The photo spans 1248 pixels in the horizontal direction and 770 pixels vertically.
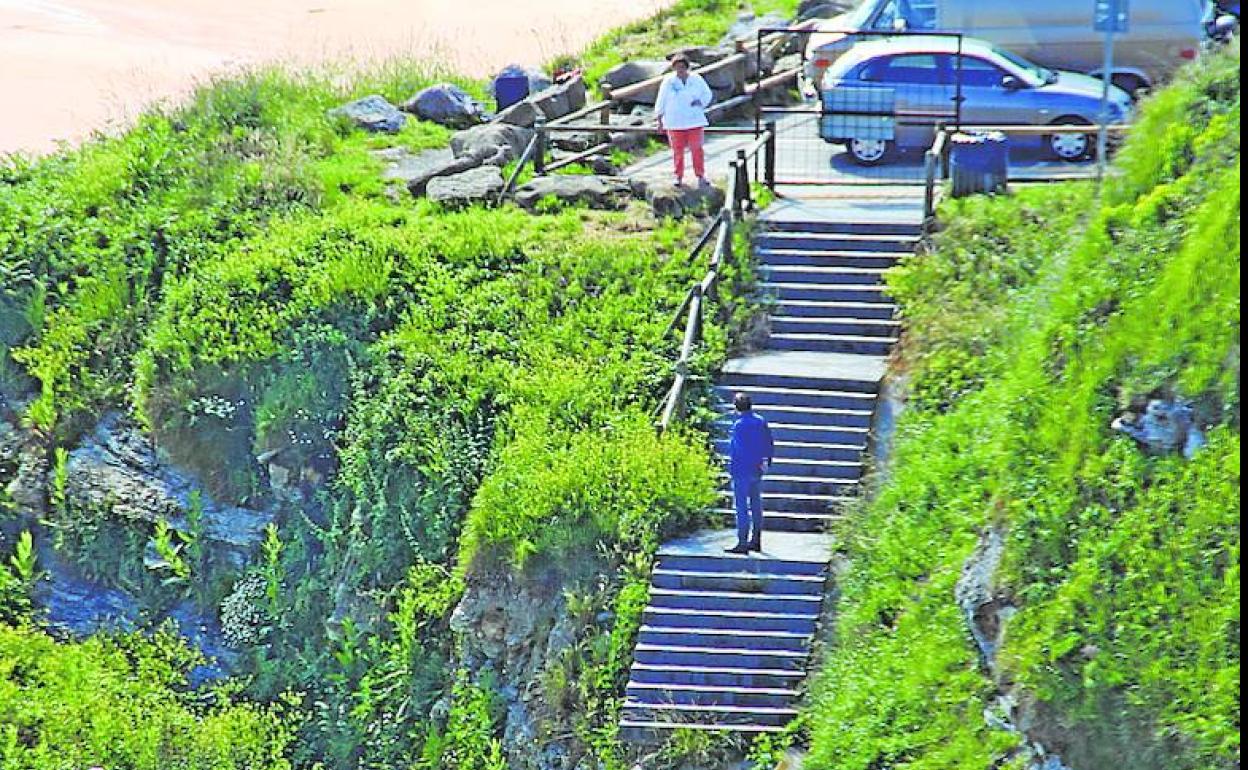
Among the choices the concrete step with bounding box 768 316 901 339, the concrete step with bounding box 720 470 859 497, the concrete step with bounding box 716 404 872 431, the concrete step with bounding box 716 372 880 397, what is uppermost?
the concrete step with bounding box 768 316 901 339

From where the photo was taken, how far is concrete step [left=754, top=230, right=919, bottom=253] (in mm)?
22094

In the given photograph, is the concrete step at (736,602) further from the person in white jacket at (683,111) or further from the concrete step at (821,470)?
the person in white jacket at (683,111)

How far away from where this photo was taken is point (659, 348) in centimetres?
2119

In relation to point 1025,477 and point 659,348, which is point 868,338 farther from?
point 1025,477

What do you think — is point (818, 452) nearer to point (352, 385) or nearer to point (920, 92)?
point (352, 385)

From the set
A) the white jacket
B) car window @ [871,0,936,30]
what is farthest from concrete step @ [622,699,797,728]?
car window @ [871,0,936,30]

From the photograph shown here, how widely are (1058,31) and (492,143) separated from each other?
22.4 feet

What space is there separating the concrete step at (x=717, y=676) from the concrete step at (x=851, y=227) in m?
5.80

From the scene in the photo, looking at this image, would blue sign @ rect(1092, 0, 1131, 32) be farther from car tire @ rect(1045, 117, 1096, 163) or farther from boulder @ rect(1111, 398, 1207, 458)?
car tire @ rect(1045, 117, 1096, 163)

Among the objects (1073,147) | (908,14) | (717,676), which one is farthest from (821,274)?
(908,14)

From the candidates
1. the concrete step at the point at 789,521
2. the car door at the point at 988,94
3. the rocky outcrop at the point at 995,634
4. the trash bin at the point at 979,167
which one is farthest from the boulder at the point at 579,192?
the rocky outcrop at the point at 995,634

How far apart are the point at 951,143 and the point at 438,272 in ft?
17.0

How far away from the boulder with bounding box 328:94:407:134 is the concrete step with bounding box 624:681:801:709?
11.5 m

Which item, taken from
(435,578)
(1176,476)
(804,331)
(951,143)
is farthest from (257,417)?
(1176,476)
